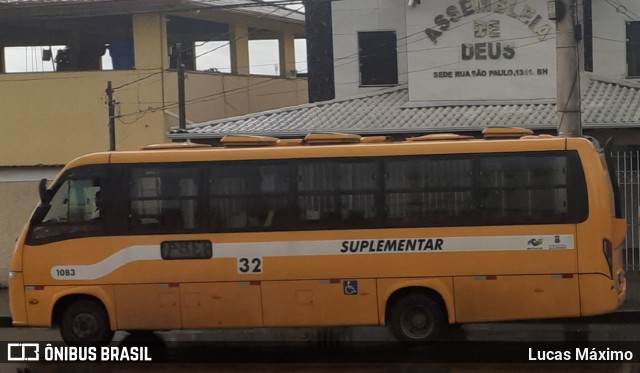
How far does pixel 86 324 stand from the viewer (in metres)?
11.0

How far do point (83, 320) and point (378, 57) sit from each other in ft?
40.3

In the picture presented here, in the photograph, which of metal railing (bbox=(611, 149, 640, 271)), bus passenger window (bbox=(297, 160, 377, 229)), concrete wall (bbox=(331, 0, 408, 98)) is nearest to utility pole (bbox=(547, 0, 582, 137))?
bus passenger window (bbox=(297, 160, 377, 229))

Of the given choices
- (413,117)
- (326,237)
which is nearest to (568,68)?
(326,237)

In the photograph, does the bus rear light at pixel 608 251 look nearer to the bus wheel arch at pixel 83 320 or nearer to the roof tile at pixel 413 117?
the bus wheel arch at pixel 83 320

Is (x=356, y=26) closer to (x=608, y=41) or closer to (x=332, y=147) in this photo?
(x=608, y=41)

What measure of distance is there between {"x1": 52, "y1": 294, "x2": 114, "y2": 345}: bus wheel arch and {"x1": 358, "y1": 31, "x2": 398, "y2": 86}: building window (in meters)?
11.9

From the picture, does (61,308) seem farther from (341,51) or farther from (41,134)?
(41,134)

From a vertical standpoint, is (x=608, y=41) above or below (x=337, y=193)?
above

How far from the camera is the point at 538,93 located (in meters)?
18.9

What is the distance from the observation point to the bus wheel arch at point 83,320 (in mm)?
10977

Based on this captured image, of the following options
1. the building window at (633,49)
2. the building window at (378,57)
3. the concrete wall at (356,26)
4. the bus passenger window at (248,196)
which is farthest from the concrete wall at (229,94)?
the bus passenger window at (248,196)

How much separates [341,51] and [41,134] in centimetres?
1028

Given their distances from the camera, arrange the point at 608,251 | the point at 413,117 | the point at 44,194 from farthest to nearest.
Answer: the point at 413,117 < the point at 44,194 < the point at 608,251

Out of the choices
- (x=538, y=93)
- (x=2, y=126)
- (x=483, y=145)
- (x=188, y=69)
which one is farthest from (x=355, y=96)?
(x=2, y=126)
